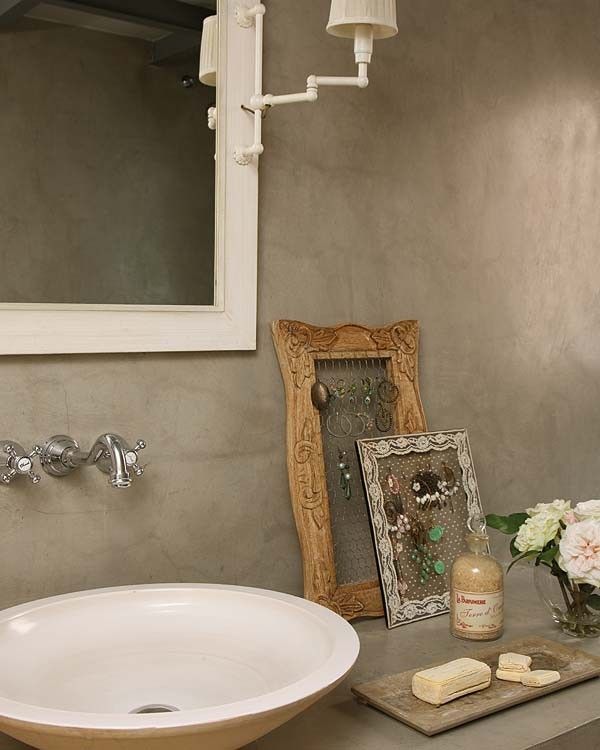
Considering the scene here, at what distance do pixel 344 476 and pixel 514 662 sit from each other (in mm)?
462

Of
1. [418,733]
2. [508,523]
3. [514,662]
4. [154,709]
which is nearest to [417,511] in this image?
[508,523]

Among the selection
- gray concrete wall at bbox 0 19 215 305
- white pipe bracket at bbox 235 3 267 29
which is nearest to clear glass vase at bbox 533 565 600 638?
gray concrete wall at bbox 0 19 215 305

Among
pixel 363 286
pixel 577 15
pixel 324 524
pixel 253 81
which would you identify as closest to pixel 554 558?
pixel 324 524

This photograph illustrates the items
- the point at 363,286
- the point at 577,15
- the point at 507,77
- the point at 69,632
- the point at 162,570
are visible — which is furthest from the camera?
the point at 577,15

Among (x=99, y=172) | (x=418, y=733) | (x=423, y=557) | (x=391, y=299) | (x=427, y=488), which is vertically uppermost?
→ (x=99, y=172)

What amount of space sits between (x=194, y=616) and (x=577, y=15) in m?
1.59

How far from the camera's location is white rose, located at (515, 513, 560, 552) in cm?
159

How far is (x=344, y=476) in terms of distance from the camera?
1.70 metres

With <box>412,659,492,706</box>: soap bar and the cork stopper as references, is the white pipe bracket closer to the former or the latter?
the cork stopper

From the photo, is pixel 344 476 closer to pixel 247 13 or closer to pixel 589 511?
pixel 589 511

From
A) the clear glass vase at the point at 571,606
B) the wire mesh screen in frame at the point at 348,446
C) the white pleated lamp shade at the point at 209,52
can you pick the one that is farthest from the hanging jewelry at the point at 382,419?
the white pleated lamp shade at the point at 209,52

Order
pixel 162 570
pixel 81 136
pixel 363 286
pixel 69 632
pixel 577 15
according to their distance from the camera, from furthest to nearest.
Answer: pixel 577 15
pixel 363 286
pixel 162 570
pixel 81 136
pixel 69 632

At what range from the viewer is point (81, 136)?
138cm

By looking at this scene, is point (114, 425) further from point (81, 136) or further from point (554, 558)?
point (554, 558)
